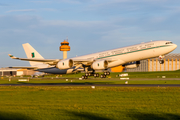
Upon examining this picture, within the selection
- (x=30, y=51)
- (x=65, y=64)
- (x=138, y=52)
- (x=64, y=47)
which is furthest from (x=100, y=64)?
(x=64, y=47)

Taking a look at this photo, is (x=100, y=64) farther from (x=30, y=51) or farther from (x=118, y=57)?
(x=30, y=51)

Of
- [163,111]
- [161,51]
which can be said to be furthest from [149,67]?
[163,111]

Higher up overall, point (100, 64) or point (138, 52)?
point (138, 52)

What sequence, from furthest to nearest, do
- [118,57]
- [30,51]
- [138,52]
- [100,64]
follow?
[30,51]
[100,64]
[118,57]
[138,52]

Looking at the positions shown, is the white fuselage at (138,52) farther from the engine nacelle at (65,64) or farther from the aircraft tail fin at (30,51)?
the aircraft tail fin at (30,51)

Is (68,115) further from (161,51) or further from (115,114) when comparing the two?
(161,51)

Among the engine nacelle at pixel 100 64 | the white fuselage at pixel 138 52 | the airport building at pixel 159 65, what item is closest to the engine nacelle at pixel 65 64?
the engine nacelle at pixel 100 64

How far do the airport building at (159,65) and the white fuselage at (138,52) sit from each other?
92.6 m

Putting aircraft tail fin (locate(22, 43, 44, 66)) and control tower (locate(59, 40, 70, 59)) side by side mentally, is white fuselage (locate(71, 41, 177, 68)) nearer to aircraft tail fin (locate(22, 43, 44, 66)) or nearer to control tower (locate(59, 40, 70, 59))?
aircraft tail fin (locate(22, 43, 44, 66))

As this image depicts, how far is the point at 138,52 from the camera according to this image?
48.4 m

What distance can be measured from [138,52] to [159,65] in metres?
100

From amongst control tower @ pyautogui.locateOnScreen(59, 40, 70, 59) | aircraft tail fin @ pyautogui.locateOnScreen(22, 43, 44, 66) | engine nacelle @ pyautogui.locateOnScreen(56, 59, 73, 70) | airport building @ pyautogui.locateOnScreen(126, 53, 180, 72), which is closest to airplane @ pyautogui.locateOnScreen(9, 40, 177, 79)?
engine nacelle @ pyautogui.locateOnScreen(56, 59, 73, 70)

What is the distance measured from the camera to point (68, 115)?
13961 millimetres

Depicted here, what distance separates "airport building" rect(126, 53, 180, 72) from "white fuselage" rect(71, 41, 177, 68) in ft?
304
